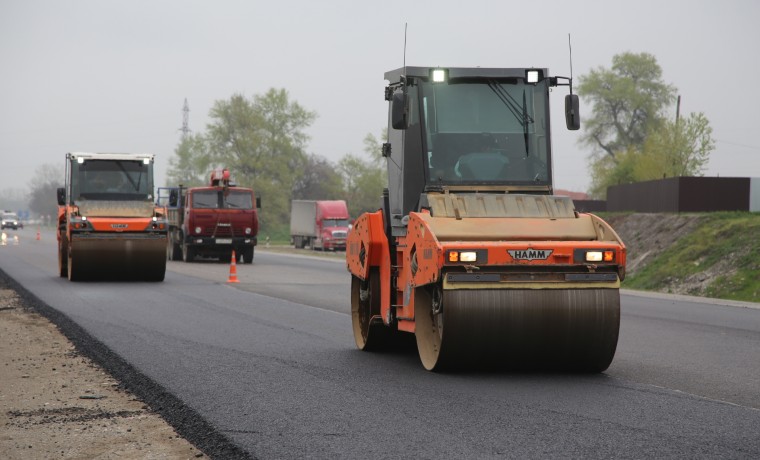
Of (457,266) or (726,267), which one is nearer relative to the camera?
(457,266)

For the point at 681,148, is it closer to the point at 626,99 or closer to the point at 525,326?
the point at 626,99

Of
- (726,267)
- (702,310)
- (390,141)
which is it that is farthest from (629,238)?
(390,141)

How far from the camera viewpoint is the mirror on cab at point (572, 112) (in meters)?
10.4

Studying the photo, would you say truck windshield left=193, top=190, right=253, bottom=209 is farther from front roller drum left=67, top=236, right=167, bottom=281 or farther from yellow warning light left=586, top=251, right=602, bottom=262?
yellow warning light left=586, top=251, right=602, bottom=262

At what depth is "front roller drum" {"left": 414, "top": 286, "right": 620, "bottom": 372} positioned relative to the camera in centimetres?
913

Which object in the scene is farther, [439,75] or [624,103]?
[624,103]

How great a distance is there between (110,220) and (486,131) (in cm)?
1484

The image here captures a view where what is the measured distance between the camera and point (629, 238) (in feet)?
127

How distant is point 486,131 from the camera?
10641 mm

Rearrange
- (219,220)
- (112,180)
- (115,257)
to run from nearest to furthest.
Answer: (115,257)
(112,180)
(219,220)

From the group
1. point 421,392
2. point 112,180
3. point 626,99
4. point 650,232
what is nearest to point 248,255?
point 112,180

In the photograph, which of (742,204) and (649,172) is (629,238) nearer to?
(742,204)

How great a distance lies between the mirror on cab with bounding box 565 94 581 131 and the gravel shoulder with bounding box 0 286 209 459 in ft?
15.5

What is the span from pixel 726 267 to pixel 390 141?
64.0 feet
